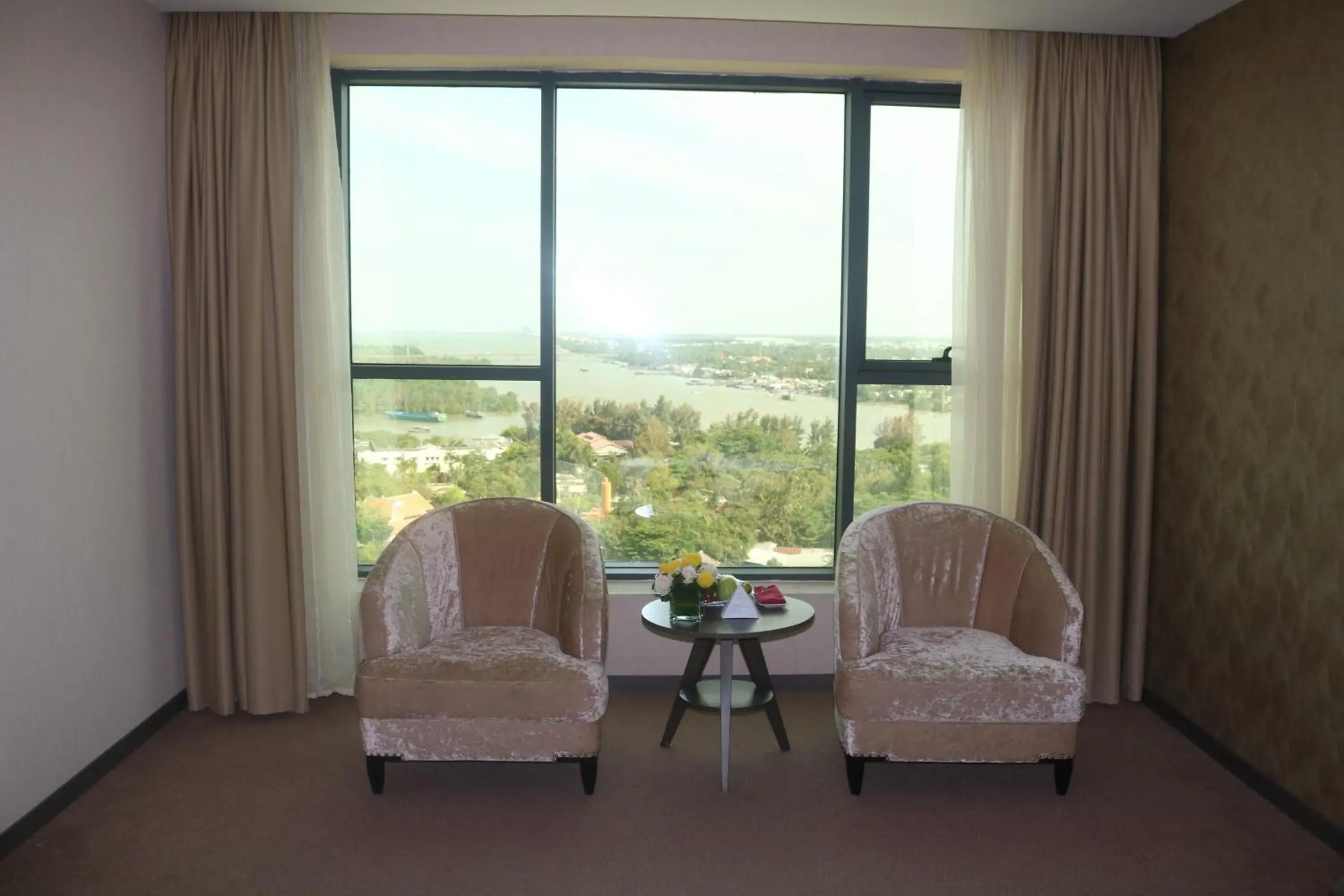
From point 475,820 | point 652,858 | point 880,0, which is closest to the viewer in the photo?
point 652,858

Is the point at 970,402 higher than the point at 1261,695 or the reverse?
higher

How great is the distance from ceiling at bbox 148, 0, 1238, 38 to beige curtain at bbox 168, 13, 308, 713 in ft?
0.97

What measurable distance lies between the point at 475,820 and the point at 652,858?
2.14 feet

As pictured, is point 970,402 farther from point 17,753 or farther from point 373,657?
point 17,753

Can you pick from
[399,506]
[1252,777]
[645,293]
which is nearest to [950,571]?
[1252,777]

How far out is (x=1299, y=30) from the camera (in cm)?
346

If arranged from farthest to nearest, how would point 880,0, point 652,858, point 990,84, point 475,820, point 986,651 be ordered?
1. point 990,84
2. point 880,0
3. point 986,651
4. point 475,820
5. point 652,858

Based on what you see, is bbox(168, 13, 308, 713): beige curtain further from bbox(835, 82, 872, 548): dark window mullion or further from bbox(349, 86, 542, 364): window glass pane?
bbox(835, 82, 872, 548): dark window mullion

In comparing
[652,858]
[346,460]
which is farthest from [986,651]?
[346,460]

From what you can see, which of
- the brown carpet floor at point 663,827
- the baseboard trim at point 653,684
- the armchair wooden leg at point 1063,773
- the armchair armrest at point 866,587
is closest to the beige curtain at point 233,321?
the brown carpet floor at point 663,827

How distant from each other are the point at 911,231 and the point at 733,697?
2.34 metres

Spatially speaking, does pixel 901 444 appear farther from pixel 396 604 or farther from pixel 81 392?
pixel 81 392

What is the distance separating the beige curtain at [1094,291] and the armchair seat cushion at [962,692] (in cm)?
113

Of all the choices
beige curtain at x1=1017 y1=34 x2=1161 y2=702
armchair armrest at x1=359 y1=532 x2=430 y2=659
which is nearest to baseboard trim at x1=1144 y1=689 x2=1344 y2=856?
beige curtain at x1=1017 y1=34 x2=1161 y2=702
